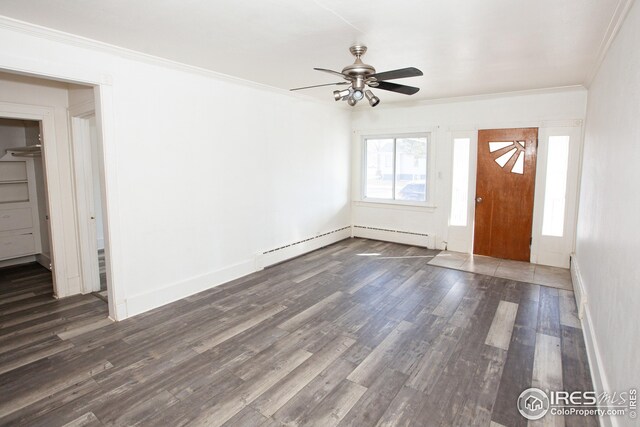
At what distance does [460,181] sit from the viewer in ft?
19.4

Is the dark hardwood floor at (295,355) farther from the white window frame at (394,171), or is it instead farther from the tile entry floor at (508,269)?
the white window frame at (394,171)

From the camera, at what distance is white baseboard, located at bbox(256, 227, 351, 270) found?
514cm

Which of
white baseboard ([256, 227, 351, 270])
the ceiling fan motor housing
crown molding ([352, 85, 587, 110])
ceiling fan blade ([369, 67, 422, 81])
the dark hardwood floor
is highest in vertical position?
crown molding ([352, 85, 587, 110])

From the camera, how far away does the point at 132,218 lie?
354cm

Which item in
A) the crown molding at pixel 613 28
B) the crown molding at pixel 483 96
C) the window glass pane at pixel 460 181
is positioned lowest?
the window glass pane at pixel 460 181

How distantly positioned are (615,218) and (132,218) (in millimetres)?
4057

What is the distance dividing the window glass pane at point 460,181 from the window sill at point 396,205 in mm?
389

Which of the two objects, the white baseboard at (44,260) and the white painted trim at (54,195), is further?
the white baseboard at (44,260)

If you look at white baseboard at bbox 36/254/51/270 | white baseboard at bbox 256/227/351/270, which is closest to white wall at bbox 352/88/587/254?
white baseboard at bbox 256/227/351/270

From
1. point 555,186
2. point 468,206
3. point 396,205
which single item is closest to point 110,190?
point 396,205

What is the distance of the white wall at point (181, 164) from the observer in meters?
3.29

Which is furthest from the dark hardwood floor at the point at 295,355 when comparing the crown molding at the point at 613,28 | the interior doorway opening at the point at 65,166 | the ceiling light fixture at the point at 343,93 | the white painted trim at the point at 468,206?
the crown molding at the point at 613,28

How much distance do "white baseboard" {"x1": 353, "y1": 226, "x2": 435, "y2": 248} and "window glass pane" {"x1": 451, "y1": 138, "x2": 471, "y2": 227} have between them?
0.61 m

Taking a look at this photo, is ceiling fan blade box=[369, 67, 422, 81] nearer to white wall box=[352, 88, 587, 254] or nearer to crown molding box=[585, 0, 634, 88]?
crown molding box=[585, 0, 634, 88]
